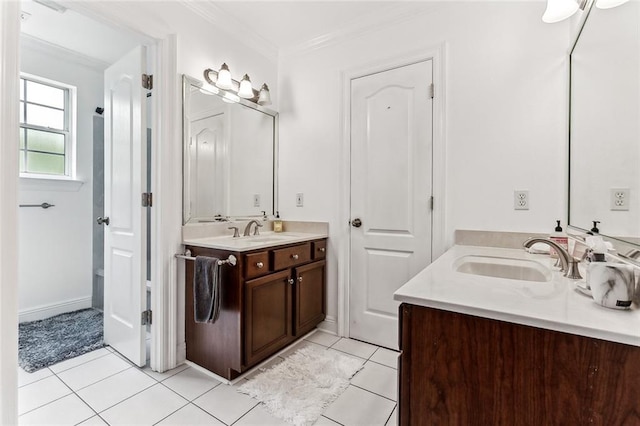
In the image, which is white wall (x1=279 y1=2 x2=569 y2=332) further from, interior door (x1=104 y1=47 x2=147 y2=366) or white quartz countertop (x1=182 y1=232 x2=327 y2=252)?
interior door (x1=104 y1=47 x2=147 y2=366)

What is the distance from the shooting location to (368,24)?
229 cm

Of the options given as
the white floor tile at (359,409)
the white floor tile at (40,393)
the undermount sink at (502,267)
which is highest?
the undermount sink at (502,267)

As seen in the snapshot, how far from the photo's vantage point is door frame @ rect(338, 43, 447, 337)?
2.04 metres

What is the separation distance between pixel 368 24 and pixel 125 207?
2253mm

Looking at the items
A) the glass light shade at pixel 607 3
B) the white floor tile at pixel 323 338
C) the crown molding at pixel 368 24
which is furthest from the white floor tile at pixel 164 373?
the glass light shade at pixel 607 3

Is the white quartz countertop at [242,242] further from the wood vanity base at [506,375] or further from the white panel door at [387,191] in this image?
the wood vanity base at [506,375]

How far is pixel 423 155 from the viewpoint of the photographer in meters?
2.11

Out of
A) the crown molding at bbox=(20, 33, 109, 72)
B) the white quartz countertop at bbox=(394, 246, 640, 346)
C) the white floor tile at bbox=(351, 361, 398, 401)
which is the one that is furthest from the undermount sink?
the crown molding at bbox=(20, 33, 109, 72)

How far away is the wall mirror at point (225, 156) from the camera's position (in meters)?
2.04

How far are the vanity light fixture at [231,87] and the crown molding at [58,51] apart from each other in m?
1.68

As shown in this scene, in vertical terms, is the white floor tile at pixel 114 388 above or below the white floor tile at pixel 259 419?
above

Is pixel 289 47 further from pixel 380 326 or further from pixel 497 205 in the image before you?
pixel 380 326

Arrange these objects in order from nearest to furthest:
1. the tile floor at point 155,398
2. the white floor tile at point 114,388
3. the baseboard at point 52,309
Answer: the tile floor at point 155,398 → the white floor tile at point 114,388 → the baseboard at point 52,309

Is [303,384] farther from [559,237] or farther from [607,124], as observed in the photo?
[607,124]
